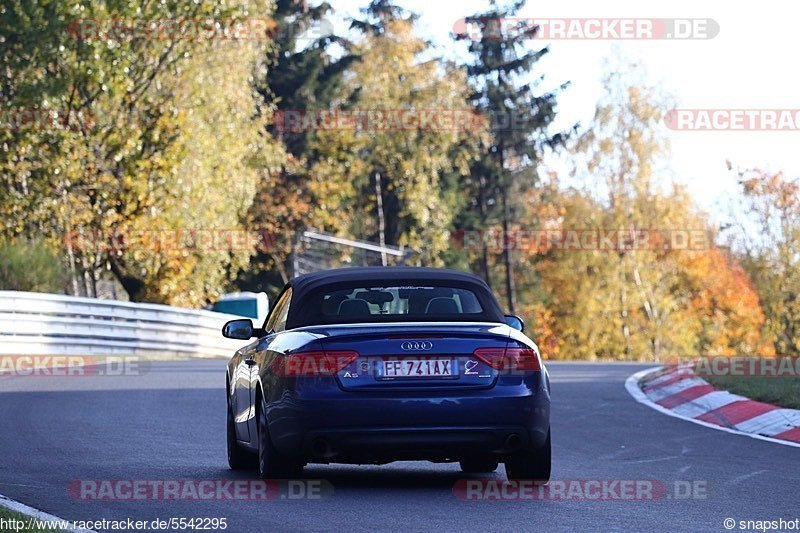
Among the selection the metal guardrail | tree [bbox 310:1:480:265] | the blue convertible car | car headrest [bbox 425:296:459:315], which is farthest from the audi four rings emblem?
tree [bbox 310:1:480:265]

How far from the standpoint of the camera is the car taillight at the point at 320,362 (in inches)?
373

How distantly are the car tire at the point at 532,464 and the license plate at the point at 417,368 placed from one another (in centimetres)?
86

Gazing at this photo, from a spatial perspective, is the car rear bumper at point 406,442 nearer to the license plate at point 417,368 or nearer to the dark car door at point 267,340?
the license plate at point 417,368

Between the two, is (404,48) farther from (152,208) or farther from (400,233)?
(152,208)

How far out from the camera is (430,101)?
7025 centimetres

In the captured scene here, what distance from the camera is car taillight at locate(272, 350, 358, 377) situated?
31.1 feet

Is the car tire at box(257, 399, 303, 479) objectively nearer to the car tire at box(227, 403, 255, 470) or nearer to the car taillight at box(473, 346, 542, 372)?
the car tire at box(227, 403, 255, 470)

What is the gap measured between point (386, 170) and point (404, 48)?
18.3 feet

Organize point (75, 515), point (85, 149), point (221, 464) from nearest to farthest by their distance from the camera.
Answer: point (75, 515), point (221, 464), point (85, 149)

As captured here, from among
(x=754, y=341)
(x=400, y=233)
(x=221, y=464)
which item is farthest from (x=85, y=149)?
(x=754, y=341)

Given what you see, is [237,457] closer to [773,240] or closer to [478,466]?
[478,466]

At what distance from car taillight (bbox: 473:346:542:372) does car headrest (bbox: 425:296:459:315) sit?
70 cm

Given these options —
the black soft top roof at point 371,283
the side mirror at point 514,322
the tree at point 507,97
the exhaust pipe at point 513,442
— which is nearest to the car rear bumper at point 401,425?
the exhaust pipe at point 513,442

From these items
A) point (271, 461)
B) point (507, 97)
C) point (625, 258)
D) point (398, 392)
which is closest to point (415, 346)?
point (398, 392)
